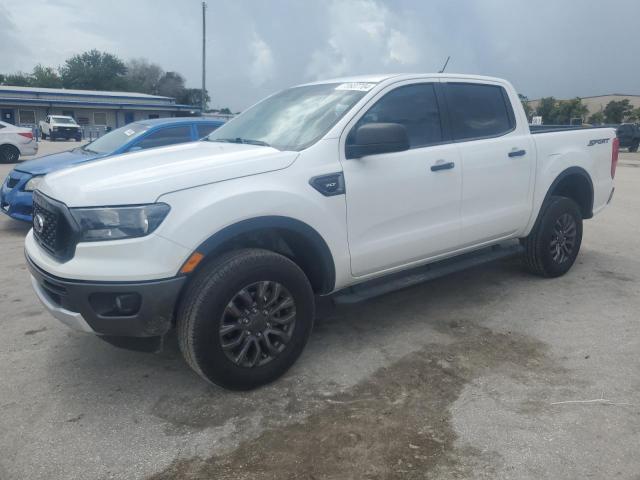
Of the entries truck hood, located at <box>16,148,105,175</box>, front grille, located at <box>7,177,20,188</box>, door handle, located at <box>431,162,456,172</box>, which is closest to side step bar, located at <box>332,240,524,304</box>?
door handle, located at <box>431,162,456,172</box>

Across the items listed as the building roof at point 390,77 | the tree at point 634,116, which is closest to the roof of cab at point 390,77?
the building roof at point 390,77

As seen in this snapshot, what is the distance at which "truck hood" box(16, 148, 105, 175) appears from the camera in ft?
22.7

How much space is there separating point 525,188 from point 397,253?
160 centimetres

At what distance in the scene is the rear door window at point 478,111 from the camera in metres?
4.29

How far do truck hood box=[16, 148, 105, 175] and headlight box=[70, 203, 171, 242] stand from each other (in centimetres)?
441

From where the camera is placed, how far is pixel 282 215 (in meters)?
3.15

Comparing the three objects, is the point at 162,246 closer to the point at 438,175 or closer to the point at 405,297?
the point at 438,175

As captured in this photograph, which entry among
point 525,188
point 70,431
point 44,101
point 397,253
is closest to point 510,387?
point 397,253

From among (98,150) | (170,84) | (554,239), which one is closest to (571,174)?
(554,239)

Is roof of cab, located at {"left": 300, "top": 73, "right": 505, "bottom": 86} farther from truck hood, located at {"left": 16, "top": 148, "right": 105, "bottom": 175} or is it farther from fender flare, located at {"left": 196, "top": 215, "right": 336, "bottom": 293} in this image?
truck hood, located at {"left": 16, "top": 148, "right": 105, "bottom": 175}

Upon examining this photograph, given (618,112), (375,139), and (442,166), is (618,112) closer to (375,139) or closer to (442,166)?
(442,166)

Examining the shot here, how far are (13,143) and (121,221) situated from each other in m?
15.5

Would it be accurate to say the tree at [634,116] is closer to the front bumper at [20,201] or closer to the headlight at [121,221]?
the front bumper at [20,201]

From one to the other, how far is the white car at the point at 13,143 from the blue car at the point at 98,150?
9.72 metres
